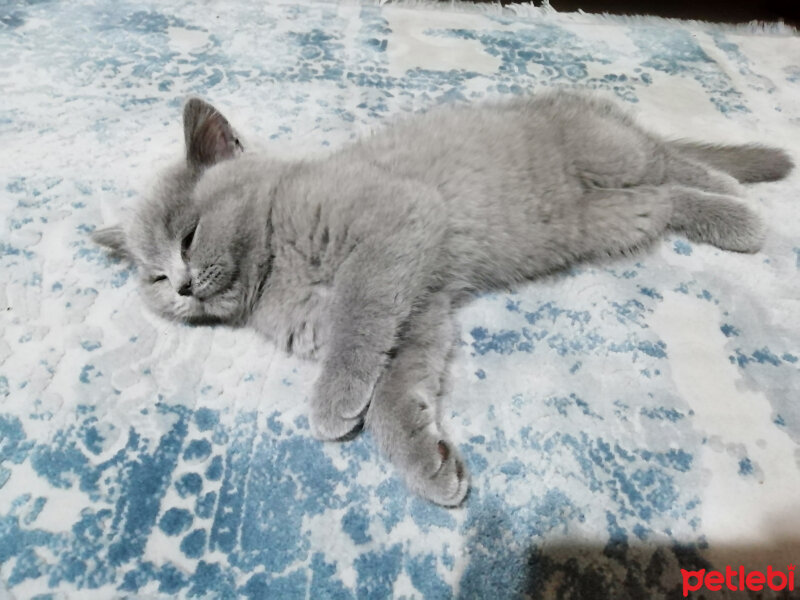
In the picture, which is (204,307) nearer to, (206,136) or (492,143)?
(206,136)

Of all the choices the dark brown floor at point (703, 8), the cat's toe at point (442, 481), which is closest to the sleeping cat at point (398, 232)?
the cat's toe at point (442, 481)

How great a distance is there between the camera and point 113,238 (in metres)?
1.06

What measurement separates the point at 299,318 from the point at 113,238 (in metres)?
0.37

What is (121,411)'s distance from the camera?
923mm

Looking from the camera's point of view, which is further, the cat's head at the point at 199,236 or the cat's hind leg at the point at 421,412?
the cat's head at the point at 199,236

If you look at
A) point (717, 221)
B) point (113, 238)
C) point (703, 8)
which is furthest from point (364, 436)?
point (703, 8)

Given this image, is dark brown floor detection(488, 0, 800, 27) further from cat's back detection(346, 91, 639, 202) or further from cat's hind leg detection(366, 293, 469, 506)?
cat's hind leg detection(366, 293, 469, 506)

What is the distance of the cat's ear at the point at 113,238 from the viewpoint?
1058 mm

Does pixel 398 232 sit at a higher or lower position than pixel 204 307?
higher

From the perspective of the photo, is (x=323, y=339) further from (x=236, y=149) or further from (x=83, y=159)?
(x=83, y=159)

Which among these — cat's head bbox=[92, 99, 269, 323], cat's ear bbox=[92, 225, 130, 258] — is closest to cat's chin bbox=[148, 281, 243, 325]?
cat's head bbox=[92, 99, 269, 323]

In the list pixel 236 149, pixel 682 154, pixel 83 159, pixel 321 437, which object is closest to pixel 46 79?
pixel 83 159

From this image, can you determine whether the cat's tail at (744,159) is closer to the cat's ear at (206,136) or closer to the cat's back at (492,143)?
the cat's back at (492,143)

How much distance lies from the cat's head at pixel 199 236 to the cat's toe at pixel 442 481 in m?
0.41
